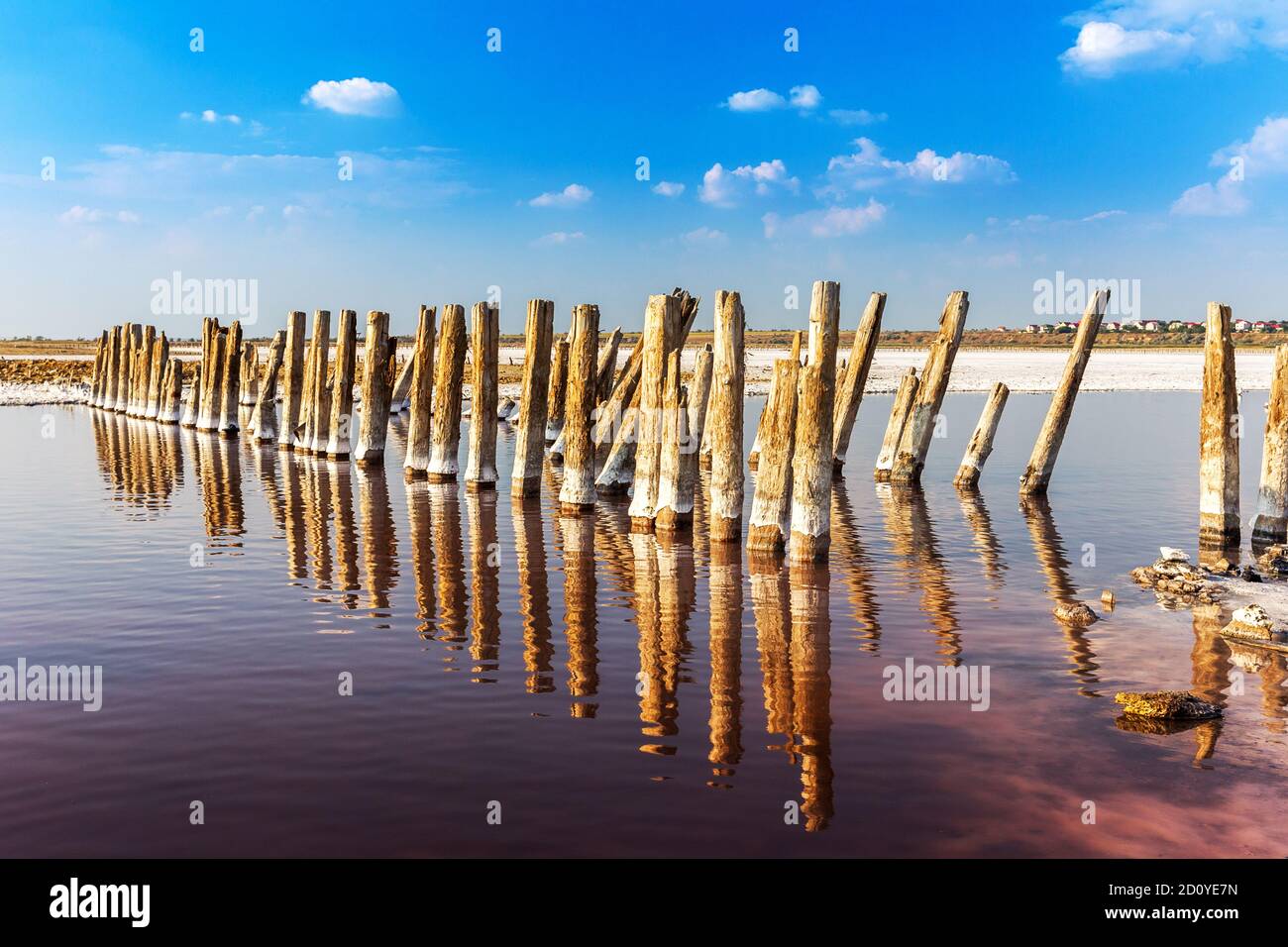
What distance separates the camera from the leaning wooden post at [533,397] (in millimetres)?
16656

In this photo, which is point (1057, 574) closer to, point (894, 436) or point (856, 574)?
point (856, 574)

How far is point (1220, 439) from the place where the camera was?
45.1ft

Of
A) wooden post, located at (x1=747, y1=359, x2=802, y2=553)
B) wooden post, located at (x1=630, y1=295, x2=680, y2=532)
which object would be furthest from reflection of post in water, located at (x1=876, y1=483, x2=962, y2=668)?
wooden post, located at (x1=630, y1=295, x2=680, y2=532)

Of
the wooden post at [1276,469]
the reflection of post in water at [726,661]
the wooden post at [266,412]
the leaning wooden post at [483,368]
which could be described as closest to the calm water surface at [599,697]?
the reflection of post in water at [726,661]

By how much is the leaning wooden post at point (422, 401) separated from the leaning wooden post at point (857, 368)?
7.24 metres

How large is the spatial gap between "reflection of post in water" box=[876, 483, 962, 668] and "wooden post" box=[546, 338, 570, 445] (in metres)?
5.90

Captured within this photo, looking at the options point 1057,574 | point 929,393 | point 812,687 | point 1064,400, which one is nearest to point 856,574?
point 1057,574

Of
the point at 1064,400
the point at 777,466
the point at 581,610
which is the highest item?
the point at 1064,400

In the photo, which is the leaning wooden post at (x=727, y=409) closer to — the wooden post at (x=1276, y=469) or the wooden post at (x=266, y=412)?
the wooden post at (x=1276, y=469)

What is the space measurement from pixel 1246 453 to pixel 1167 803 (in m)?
23.4

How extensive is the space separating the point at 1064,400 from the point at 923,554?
584 cm

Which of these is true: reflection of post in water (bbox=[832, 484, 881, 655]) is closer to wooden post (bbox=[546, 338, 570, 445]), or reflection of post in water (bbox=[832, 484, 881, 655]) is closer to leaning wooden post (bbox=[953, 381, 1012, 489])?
leaning wooden post (bbox=[953, 381, 1012, 489])
